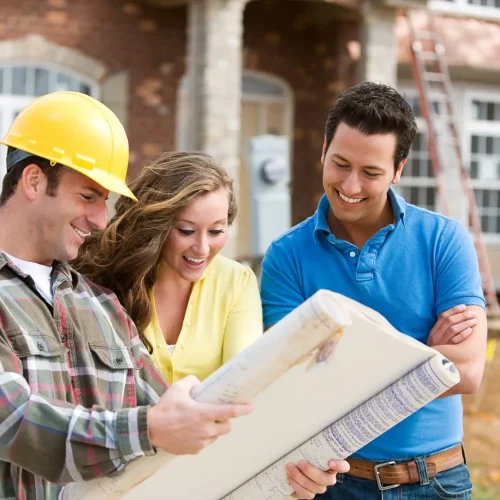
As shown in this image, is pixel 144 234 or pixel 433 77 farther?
pixel 433 77

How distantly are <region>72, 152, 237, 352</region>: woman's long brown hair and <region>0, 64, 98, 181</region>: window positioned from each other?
27.3 feet

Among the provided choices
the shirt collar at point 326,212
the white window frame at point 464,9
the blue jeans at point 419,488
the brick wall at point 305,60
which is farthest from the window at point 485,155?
the blue jeans at point 419,488

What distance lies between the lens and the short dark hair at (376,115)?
2.75 meters

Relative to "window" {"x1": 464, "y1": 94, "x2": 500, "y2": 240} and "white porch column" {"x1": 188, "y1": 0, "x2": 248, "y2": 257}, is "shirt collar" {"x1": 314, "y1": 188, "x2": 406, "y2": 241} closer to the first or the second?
"white porch column" {"x1": 188, "y1": 0, "x2": 248, "y2": 257}

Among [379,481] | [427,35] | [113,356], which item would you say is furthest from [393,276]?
[427,35]

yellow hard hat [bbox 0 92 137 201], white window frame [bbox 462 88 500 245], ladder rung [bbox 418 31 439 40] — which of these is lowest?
yellow hard hat [bbox 0 92 137 201]

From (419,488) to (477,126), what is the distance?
1242cm

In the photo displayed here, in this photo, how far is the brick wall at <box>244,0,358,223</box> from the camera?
12.2m

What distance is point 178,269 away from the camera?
2.71 metres

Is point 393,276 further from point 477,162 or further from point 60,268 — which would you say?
point 477,162

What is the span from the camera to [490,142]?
14.8 meters

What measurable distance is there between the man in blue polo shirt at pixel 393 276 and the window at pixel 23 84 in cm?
838

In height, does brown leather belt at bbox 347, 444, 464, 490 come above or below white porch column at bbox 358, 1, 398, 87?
below

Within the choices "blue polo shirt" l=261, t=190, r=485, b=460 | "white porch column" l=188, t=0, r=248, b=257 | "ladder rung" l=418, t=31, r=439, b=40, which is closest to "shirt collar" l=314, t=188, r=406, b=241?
"blue polo shirt" l=261, t=190, r=485, b=460
